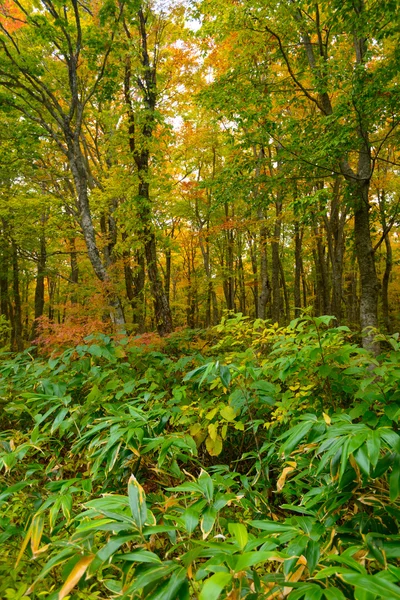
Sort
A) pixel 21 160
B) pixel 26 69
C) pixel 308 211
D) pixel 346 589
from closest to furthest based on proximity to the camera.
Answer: pixel 346 589 < pixel 308 211 < pixel 26 69 < pixel 21 160

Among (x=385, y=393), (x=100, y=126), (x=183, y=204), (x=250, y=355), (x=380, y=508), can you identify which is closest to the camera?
(x=380, y=508)

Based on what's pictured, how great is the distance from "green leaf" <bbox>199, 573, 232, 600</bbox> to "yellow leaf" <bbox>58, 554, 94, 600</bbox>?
0.38 meters

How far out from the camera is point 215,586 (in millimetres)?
742

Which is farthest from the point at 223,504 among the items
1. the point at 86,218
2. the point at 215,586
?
the point at 86,218

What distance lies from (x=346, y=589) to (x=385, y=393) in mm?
1165

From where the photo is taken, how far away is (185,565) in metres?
0.86

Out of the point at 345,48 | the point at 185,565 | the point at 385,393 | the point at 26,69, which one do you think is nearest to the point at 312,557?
the point at 185,565

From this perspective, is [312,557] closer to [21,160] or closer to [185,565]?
[185,565]

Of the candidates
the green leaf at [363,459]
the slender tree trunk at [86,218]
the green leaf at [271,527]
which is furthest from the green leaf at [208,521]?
the slender tree trunk at [86,218]

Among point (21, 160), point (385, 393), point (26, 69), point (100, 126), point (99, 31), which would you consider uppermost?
point (100, 126)

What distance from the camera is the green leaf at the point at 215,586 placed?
723 millimetres

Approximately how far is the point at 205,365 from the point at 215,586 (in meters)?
1.20

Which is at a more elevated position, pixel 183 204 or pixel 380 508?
pixel 183 204

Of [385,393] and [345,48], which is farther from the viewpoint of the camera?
[345,48]
